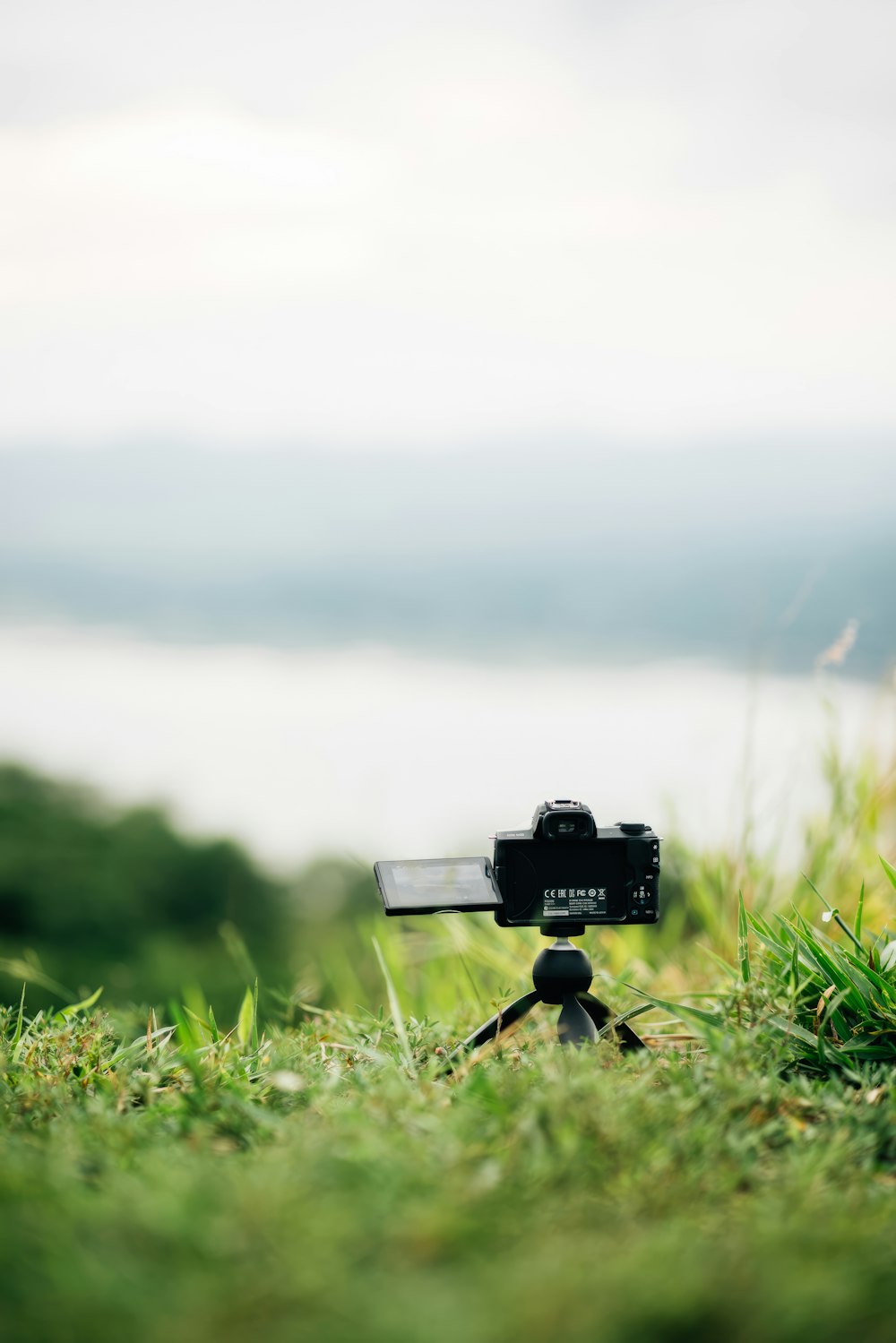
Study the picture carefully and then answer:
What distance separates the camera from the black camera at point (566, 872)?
1.84 meters

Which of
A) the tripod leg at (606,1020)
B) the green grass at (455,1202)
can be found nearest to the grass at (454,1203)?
the green grass at (455,1202)

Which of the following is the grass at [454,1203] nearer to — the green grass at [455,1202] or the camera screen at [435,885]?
the green grass at [455,1202]

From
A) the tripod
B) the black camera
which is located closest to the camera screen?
the black camera

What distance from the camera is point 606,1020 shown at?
1931 millimetres

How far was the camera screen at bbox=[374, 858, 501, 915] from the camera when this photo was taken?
174 cm

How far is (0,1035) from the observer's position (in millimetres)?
1993

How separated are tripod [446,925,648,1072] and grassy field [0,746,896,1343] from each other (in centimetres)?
5

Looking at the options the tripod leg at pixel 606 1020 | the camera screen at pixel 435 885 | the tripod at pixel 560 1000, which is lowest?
the tripod leg at pixel 606 1020

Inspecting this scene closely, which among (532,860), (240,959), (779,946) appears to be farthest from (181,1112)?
(779,946)

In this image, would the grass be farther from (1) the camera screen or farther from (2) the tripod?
(1) the camera screen

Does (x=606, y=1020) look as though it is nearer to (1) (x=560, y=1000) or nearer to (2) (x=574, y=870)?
(1) (x=560, y=1000)

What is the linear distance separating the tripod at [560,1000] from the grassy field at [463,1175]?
1.9 inches

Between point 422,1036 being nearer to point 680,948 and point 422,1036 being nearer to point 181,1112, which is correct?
point 181,1112

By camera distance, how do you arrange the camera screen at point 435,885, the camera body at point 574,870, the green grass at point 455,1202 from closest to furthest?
the green grass at point 455,1202 → the camera screen at point 435,885 → the camera body at point 574,870
